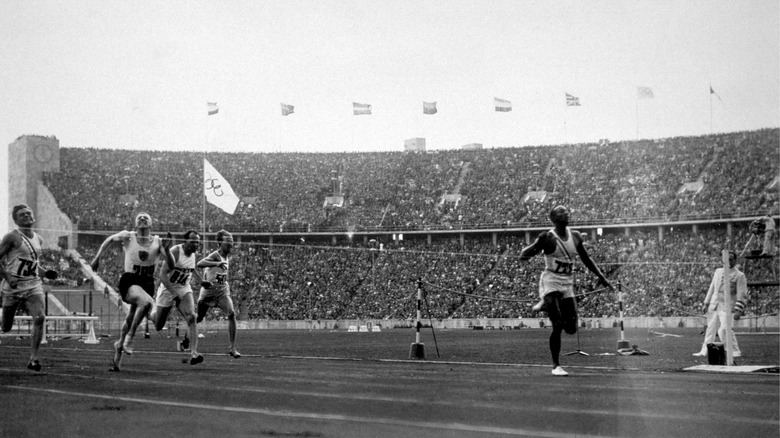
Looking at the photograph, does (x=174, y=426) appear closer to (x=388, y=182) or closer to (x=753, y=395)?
(x=753, y=395)

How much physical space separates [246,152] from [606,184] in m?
27.4

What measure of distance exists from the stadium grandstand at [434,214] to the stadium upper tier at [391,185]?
0.12m

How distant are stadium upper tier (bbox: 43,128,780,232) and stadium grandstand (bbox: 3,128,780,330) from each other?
120 mm

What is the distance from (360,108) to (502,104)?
12.0 metres

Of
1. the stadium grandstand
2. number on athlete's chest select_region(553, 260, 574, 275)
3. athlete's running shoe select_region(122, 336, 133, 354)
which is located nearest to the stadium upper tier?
the stadium grandstand

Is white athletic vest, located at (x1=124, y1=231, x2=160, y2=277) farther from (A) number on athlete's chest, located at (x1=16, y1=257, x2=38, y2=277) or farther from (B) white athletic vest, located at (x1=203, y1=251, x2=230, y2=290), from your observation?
(B) white athletic vest, located at (x1=203, y1=251, x2=230, y2=290)

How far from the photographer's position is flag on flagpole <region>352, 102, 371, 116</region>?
7275 cm

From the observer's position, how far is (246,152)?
67.1 metres

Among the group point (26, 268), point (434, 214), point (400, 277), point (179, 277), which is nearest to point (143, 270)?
point (179, 277)

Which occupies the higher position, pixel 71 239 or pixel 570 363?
pixel 71 239

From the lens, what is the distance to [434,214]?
6031cm

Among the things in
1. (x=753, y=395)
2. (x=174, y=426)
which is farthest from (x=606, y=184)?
(x=174, y=426)

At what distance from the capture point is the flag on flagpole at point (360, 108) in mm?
72750

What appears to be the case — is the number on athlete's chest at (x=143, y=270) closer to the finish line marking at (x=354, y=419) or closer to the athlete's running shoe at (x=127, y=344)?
the athlete's running shoe at (x=127, y=344)
